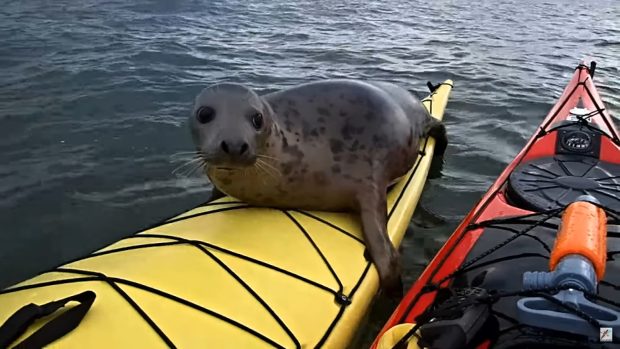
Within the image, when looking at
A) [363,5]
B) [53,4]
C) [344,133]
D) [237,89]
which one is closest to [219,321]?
[237,89]

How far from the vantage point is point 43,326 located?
2.53 metres

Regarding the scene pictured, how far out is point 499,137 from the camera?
7219 mm

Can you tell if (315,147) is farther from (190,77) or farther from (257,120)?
(190,77)

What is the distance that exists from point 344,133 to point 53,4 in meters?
10.4

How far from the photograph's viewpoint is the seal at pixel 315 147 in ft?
10.8

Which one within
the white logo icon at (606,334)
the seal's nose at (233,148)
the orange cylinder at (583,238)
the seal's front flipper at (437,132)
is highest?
the seal's front flipper at (437,132)

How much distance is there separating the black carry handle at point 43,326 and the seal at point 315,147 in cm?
95

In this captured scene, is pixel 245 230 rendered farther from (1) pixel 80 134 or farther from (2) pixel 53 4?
(2) pixel 53 4

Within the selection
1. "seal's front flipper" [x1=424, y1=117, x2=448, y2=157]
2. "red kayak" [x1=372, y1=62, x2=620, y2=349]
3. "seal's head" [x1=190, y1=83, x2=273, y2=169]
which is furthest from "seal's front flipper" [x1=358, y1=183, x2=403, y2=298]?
"seal's front flipper" [x1=424, y1=117, x2=448, y2=157]

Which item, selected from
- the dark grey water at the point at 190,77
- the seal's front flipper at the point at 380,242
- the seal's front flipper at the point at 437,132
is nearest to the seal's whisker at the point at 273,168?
the seal's front flipper at the point at 380,242

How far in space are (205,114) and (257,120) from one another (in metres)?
0.30

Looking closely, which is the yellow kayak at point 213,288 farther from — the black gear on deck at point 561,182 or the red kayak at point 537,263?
the black gear on deck at point 561,182

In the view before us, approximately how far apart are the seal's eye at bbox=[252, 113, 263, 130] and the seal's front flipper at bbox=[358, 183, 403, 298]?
865mm

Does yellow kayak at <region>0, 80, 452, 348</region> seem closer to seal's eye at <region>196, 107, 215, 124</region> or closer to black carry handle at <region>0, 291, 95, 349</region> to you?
black carry handle at <region>0, 291, 95, 349</region>
